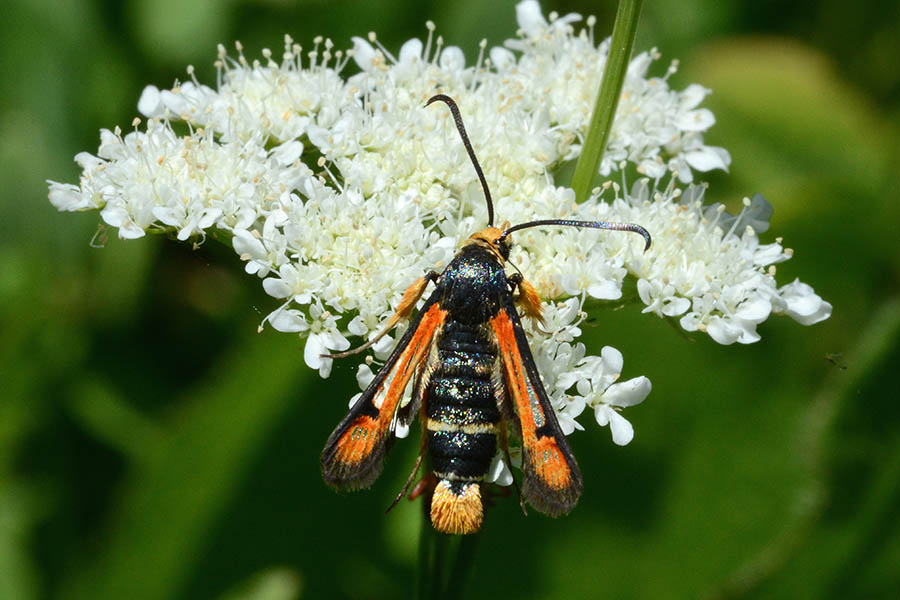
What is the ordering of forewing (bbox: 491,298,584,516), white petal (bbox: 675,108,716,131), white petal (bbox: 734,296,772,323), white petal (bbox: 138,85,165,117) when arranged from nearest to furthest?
forewing (bbox: 491,298,584,516) < white petal (bbox: 734,296,772,323) < white petal (bbox: 138,85,165,117) < white petal (bbox: 675,108,716,131)

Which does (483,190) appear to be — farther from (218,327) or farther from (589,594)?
(218,327)

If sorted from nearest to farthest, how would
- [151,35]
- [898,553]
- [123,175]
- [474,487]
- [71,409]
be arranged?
[474,487], [123,175], [898,553], [71,409], [151,35]

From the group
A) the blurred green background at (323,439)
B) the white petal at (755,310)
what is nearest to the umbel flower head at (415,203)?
the white petal at (755,310)

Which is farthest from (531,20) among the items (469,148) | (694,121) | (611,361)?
(611,361)

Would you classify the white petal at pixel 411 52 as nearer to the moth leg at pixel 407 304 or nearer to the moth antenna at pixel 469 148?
the moth antenna at pixel 469 148

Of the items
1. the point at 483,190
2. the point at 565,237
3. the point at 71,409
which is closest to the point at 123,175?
the point at 483,190

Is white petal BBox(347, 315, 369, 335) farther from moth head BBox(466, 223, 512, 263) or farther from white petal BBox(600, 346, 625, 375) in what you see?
white petal BBox(600, 346, 625, 375)

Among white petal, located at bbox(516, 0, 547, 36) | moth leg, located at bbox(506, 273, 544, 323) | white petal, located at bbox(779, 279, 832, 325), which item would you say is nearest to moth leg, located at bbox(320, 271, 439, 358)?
moth leg, located at bbox(506, 273, 544, 323)
